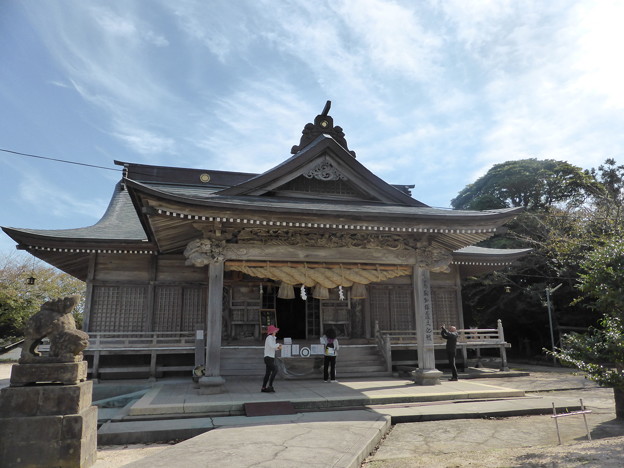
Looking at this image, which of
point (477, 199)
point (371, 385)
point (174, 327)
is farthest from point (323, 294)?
point (477, 199)

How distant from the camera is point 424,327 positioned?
11836mm

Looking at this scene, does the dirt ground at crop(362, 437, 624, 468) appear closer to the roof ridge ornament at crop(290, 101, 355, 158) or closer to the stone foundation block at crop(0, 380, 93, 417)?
the stone foundation block at crop(0, 380, 93, 417)

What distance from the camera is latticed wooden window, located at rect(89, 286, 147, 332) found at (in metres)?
13.8

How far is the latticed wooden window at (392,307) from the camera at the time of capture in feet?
53.2

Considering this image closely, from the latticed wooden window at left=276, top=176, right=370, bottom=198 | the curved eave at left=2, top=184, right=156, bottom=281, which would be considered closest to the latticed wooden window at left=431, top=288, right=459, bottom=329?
the latticed wooden window at left=276, top=176, right=370, bottom=198

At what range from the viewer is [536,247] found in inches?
937

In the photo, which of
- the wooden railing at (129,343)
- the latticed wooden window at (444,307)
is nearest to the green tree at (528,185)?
the latticed wooden window at (444,307)

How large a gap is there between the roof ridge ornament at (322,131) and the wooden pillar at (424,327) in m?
5.40

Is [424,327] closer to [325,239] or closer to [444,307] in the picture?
[325,239]

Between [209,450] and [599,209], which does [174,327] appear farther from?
[599,209]

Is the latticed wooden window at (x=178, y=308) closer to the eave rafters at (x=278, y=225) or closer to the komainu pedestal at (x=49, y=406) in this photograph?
the eave rafters at (x=278, y=225)

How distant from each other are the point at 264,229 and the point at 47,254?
7965 mm

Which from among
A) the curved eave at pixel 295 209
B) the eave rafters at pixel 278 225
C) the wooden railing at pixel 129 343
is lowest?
the wooden railing at pixel 129 343

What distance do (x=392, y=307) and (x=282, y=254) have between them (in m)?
6.98
